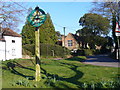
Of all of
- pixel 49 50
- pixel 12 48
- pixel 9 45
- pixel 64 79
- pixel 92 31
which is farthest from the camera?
pixel 92 31

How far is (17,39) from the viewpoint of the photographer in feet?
112

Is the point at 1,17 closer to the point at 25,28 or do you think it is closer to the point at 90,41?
the point at 25,28

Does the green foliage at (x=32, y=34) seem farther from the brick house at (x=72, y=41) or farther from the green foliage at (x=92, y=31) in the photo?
the green foliage at (x=92, y=31)

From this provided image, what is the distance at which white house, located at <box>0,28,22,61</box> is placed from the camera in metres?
30.0

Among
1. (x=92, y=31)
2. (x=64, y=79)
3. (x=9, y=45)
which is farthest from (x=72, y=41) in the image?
(x=64, y=79)

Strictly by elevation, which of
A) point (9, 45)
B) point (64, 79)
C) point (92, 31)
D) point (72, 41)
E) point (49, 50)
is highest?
point (92, 31)

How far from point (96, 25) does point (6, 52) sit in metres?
35.0

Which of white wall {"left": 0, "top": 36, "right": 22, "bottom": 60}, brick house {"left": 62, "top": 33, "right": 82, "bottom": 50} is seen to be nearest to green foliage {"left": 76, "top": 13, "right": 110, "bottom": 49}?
brick house {"left": 62, "top": 33, "right": 82, "bottom": 50}

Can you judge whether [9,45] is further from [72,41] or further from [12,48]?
[72,41]

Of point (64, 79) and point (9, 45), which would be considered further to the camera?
point (9, 45)

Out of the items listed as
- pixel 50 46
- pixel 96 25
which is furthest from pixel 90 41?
pixel 50 46

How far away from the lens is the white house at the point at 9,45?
2998cm

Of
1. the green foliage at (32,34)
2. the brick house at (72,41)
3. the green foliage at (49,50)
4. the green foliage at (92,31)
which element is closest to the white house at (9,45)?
the green foliage at (49,50)

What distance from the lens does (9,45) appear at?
105ft
